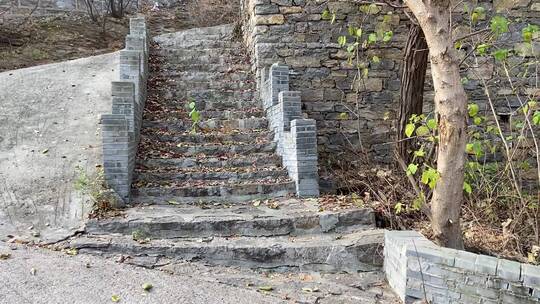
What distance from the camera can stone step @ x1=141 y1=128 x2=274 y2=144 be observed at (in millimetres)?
5977

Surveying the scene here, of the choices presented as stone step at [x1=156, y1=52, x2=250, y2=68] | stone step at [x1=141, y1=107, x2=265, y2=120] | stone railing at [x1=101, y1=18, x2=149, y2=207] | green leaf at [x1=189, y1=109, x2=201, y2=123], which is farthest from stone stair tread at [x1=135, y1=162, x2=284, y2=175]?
stone step at [x1=156, y1=52, x2=250, y2=68]

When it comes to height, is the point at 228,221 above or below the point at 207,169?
below

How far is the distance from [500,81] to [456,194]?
3708 millimetres

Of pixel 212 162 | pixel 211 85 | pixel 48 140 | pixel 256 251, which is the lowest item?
pixel 256 251

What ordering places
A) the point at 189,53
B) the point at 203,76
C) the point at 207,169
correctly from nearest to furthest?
the point at 207,169 → the point at 203,76 → the point at 189,53

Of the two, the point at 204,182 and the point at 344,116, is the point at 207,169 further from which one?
the point at 344,116

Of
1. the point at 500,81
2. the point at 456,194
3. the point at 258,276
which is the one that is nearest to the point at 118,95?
the point at 258,276

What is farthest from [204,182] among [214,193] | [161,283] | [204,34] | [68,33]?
[68,33]

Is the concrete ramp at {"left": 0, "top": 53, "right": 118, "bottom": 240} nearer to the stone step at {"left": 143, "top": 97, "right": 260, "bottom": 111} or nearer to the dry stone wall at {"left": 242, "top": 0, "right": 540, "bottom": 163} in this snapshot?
the stone step at {"left": 143, "top": 97, "right": 260, "bottom": 111}

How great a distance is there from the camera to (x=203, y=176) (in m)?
5.33

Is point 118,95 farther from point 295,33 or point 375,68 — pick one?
point 375,68

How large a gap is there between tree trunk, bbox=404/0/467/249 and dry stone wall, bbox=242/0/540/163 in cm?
288

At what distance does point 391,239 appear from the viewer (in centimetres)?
392

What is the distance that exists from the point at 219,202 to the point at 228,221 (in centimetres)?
63
